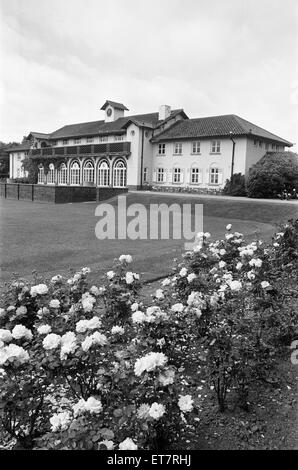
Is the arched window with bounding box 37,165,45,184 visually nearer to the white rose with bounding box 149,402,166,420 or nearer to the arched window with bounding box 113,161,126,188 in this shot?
the arched window with bounding box 113,161,126,188

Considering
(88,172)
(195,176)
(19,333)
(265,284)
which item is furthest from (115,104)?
(19,333)

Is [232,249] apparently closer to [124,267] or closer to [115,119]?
[124,267]

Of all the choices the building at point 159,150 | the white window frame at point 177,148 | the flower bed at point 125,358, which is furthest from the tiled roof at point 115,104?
the flower bed at point 125,358

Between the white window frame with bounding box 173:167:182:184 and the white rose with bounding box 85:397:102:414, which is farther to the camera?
the white window frame with bounding box 173:167:182:184

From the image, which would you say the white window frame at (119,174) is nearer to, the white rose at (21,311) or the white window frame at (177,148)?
the white window frame at (177,148)

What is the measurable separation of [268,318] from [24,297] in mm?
2392

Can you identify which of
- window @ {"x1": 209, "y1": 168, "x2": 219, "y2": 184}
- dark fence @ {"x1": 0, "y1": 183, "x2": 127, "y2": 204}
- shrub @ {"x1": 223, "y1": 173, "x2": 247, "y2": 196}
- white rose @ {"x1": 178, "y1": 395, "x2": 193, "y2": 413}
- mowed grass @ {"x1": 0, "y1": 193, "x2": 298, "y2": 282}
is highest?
window @ {"x1": 209, "y1": 168, "x2": 219, "y2": 184}

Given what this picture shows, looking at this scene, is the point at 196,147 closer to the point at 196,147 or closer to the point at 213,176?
the point at 196,147

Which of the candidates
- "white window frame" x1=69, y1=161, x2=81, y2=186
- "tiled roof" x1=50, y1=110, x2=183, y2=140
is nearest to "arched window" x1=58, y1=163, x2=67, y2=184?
"white window frame" x1=69, y1=161, x2=81, y2=186

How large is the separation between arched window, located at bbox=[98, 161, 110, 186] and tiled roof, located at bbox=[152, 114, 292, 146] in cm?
688

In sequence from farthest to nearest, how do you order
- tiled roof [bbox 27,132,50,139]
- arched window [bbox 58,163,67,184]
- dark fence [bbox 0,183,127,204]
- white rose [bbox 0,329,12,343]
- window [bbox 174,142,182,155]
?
tiled roof [bbox 27,132,50,139] → arched window [bbox 58,163,67,184] → window [bbox 174,142,182,155] → dark fence [bbox 0,183,127,204] → white rose [bbox 0,329,12,343]

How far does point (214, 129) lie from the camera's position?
36.1m

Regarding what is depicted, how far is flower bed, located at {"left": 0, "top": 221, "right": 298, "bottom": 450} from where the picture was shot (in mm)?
2340

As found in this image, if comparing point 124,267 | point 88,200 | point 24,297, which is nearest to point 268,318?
point 124,267
